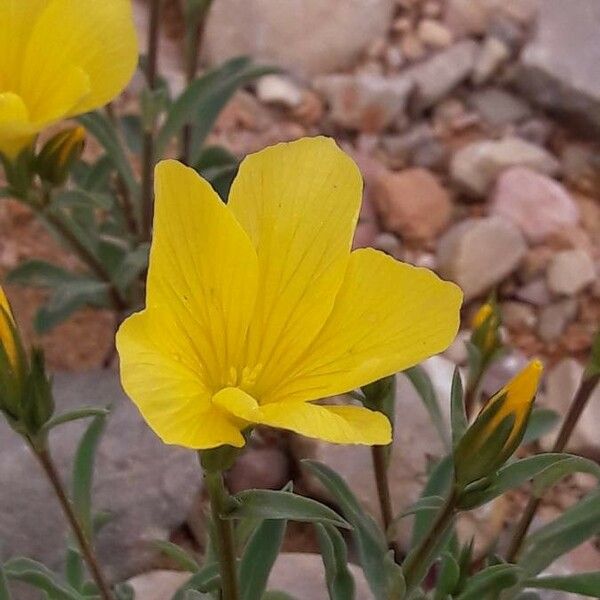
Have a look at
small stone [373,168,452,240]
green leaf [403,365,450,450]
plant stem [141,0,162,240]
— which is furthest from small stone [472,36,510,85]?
green leaf [403,365,450,450]

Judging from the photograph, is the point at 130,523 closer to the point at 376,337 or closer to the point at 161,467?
the point at 161,467

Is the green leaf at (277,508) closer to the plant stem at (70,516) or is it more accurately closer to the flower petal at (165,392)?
the flower petal at (165,392)

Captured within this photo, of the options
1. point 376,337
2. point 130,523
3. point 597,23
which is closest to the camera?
point 376,337

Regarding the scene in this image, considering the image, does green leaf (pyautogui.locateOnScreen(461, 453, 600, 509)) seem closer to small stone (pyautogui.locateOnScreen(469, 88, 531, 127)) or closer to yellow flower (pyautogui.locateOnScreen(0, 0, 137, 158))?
yellow flower (pyautogui.locateOnScreen(0, 0, 137, 158))

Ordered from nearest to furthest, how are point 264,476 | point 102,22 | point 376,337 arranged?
1. point 376,337
2. point 102,22
3. point 264,476

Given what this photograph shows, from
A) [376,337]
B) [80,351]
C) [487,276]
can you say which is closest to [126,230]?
[80,351]

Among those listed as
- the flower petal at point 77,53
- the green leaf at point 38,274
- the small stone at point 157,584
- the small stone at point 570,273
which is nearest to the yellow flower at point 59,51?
the flower petal at point 77,53

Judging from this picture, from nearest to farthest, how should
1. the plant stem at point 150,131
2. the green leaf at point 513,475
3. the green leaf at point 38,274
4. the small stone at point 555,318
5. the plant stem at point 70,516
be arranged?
the green leaf at point 513,475 < the plant stem at point 70,516 < the plant stem at point 150,131 < the green leaf at point 38,274 < the small stone at point 555,318
